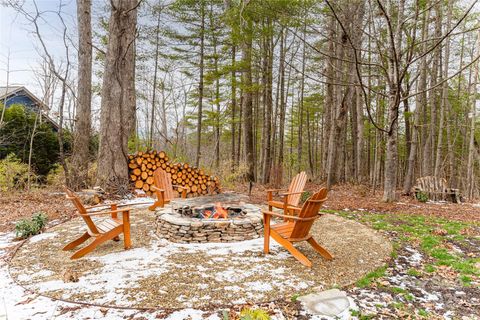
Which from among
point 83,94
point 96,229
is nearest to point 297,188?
point 96,229

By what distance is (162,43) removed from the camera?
12664mm

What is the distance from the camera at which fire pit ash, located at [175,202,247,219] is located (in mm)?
4773

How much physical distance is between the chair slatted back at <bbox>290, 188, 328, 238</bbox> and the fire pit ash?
1.48m

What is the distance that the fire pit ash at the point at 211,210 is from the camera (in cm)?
477

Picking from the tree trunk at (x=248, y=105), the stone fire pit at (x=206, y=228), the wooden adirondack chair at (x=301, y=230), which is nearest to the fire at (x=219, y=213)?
the stone fire pit at (x=206, y=228)

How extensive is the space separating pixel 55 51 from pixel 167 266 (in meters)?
11.4

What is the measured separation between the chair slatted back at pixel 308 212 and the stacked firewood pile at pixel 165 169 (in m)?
5.03

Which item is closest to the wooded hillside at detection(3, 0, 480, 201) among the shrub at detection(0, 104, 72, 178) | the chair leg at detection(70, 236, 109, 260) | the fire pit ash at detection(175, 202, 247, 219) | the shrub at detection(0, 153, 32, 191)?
the shrub at detection(0, 104, 72, 178)

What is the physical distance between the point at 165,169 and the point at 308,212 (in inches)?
219

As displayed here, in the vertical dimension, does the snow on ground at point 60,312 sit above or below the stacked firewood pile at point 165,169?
below

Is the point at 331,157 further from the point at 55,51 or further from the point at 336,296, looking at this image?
the point at 55,51

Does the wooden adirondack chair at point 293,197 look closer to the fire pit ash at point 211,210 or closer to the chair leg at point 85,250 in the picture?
the fire pit ash at point 211,210

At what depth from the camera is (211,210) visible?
5.04m

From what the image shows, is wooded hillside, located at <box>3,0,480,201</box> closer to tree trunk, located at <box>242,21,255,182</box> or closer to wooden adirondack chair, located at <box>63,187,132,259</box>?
tree trunk, located at <box>242,21,255,182</box>
